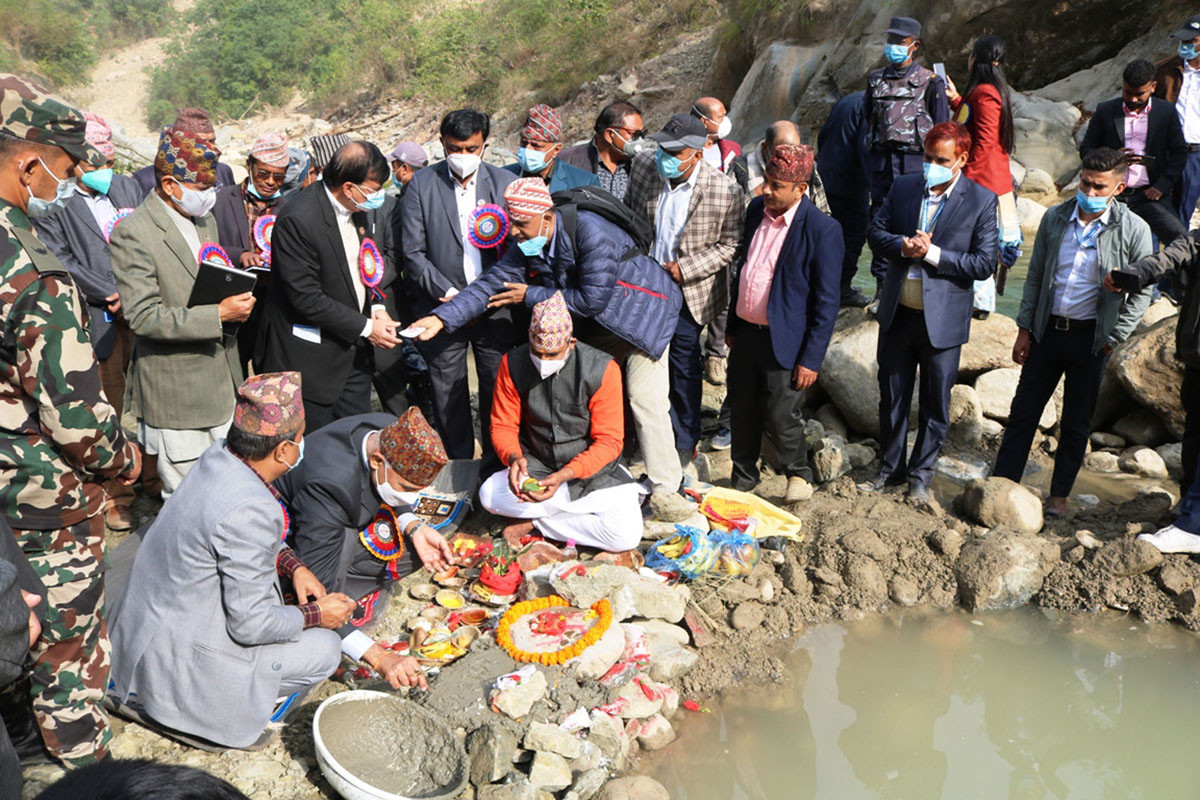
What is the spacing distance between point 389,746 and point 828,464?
3277 millimetres

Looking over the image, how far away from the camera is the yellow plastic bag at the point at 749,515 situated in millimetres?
4891

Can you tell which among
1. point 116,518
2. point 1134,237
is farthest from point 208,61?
point 1134,237

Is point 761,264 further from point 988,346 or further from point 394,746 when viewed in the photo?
point 394,746

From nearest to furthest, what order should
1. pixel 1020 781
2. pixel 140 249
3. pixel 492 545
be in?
pixel 1020 781 < pixel 140 249 < pixel 492 545

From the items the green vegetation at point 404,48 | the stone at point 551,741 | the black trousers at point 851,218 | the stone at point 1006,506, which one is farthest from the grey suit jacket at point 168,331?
the green vegetation at point 404,48

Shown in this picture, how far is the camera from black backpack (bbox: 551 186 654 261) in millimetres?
4797

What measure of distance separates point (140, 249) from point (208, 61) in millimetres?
35319

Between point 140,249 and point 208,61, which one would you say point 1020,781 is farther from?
point 208,61

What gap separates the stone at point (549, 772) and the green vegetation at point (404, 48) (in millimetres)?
19360

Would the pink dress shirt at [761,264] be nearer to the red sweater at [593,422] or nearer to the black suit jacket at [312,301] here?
the red sweater at [593,422]

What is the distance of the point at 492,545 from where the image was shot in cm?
480

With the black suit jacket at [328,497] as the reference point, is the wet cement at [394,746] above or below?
below

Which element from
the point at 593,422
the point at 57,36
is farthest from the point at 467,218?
the point at 57,36

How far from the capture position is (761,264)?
5.02 meters
